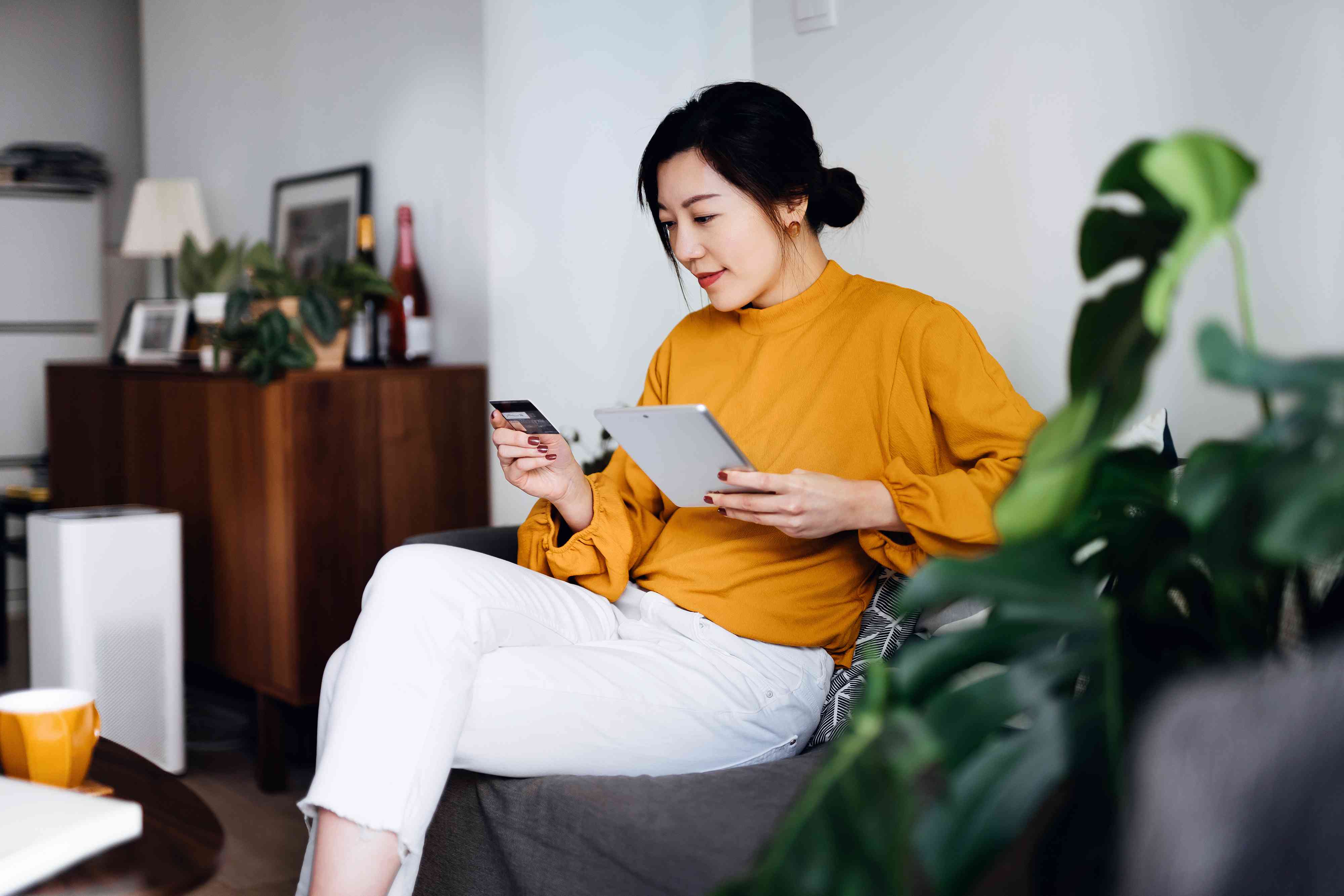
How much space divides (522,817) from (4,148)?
4.29 m

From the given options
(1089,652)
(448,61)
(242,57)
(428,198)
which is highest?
(242,57)

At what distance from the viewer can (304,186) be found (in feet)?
11.8

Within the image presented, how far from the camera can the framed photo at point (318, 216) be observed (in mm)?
3379

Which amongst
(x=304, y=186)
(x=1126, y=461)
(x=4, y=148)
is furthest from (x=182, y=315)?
(x=1126, y=461)

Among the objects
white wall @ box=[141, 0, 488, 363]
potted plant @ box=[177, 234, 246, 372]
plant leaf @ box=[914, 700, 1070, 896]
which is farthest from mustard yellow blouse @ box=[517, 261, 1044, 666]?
potted plant @ box=[177, 234, 246, 372]

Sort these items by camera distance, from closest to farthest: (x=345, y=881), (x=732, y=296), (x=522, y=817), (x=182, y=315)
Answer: (x=345, y=881) → (x=522, y=817) → (x=732, y=296) → (x=182, y=315)

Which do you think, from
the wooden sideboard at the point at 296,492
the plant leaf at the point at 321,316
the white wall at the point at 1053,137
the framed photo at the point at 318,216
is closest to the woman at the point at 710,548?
the white wall at the point at 1053,137

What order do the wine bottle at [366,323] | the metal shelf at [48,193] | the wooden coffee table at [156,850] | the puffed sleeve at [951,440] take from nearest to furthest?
the wooden coffee table at [156,850] < the puffed sleeve at [951,440] < the wine bottle at [366,323] < the metal shelf at [48,193]

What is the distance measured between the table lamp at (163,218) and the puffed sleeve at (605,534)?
9.12 ft

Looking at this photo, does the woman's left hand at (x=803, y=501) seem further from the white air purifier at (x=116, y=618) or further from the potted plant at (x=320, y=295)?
the white air purifier at (x=116, y=618)

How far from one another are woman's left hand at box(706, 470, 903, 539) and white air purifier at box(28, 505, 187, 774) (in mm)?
1729

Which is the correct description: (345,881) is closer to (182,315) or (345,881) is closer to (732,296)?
(732,296)

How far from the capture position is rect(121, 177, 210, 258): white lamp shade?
395 centimetres

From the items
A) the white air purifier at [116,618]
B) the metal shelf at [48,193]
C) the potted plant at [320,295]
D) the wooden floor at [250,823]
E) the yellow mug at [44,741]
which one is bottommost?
the wooden floor at [250,823]
